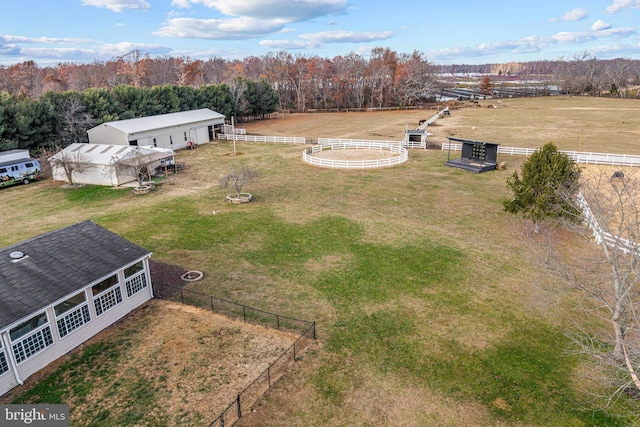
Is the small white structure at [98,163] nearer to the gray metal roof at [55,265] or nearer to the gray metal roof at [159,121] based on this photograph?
the gray metal roof at [159,121]

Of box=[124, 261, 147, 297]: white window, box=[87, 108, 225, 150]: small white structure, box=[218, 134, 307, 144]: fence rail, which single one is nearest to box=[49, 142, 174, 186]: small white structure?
box=[87, 108, 225, 150]: small white structure

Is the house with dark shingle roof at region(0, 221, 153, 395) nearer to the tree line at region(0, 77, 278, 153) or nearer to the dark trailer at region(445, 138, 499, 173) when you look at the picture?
the dark trailer at region(445, 138, 499, 173)

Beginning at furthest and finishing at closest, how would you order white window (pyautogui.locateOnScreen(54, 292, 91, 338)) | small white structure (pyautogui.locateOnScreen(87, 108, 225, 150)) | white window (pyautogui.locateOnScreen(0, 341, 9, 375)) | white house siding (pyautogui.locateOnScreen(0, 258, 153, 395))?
small white structure (pyautogui.locateOnScreen(87, 108, 225, 150))
white window (pyautogui.locateOnScreen(54, 292, 91, 338))
white house siding (pyautogui.locateOnScreen(0, 258, 153, 395))
white window (pyautogui.locateOnScreen(0, 341, 9, 375))

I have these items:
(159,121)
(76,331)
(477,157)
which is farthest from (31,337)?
(159,121)

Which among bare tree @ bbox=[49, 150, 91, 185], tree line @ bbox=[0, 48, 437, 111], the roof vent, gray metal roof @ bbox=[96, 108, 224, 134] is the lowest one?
the roof vent

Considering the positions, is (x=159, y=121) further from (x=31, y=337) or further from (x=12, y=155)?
(x=31, y=337)

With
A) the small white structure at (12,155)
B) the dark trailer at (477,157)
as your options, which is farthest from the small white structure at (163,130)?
the dark trailer at (477,157)

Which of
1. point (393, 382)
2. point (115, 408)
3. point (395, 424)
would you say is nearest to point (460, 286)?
point (393, 382)

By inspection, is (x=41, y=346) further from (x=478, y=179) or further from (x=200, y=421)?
(x=478, y=179)
